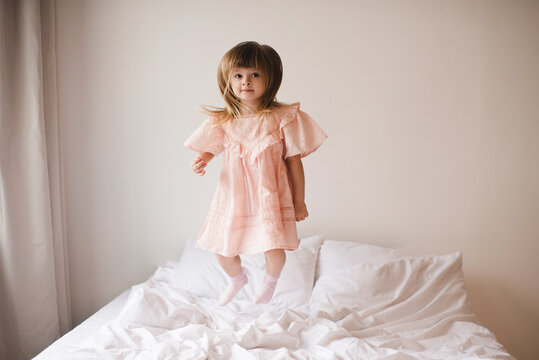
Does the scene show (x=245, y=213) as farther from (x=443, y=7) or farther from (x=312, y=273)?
(x=443, y=7)

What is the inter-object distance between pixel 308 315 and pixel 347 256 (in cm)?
48

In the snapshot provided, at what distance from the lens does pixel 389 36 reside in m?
2.53

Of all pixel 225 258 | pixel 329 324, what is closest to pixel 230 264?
pixel 225 258

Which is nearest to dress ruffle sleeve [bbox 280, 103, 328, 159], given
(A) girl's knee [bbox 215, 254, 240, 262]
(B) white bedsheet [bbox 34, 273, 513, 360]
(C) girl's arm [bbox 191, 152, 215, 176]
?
(C) girl's arm [bbox 191, 152, 215, 176]

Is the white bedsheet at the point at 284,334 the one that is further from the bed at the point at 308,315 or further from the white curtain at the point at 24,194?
the white curtain at the point at 24,194

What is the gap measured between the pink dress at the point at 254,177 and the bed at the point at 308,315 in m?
0.48

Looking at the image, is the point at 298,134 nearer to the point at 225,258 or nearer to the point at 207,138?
the point at 207,138

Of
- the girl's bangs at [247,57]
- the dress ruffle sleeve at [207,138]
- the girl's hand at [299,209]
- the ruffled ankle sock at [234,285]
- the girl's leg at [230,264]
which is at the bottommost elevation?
the ruffled ankle sock at [234,285]

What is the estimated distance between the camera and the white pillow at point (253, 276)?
2.23m

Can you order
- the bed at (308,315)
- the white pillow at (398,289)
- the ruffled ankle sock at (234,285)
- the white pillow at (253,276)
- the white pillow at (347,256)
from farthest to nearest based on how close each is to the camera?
the white pillow at (347,256)
the white pillow at (253,276)
the white pillow at (398,289)
the bed at (308,315)
the ruffled ankle sock at (234,285)

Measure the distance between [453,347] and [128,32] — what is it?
247 cm

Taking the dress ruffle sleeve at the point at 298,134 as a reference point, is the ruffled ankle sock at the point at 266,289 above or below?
below

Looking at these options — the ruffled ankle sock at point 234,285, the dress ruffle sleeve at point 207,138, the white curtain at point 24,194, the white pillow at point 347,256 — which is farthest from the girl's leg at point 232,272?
the white curtain at point 24,194

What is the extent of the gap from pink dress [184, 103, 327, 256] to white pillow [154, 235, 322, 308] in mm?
818
